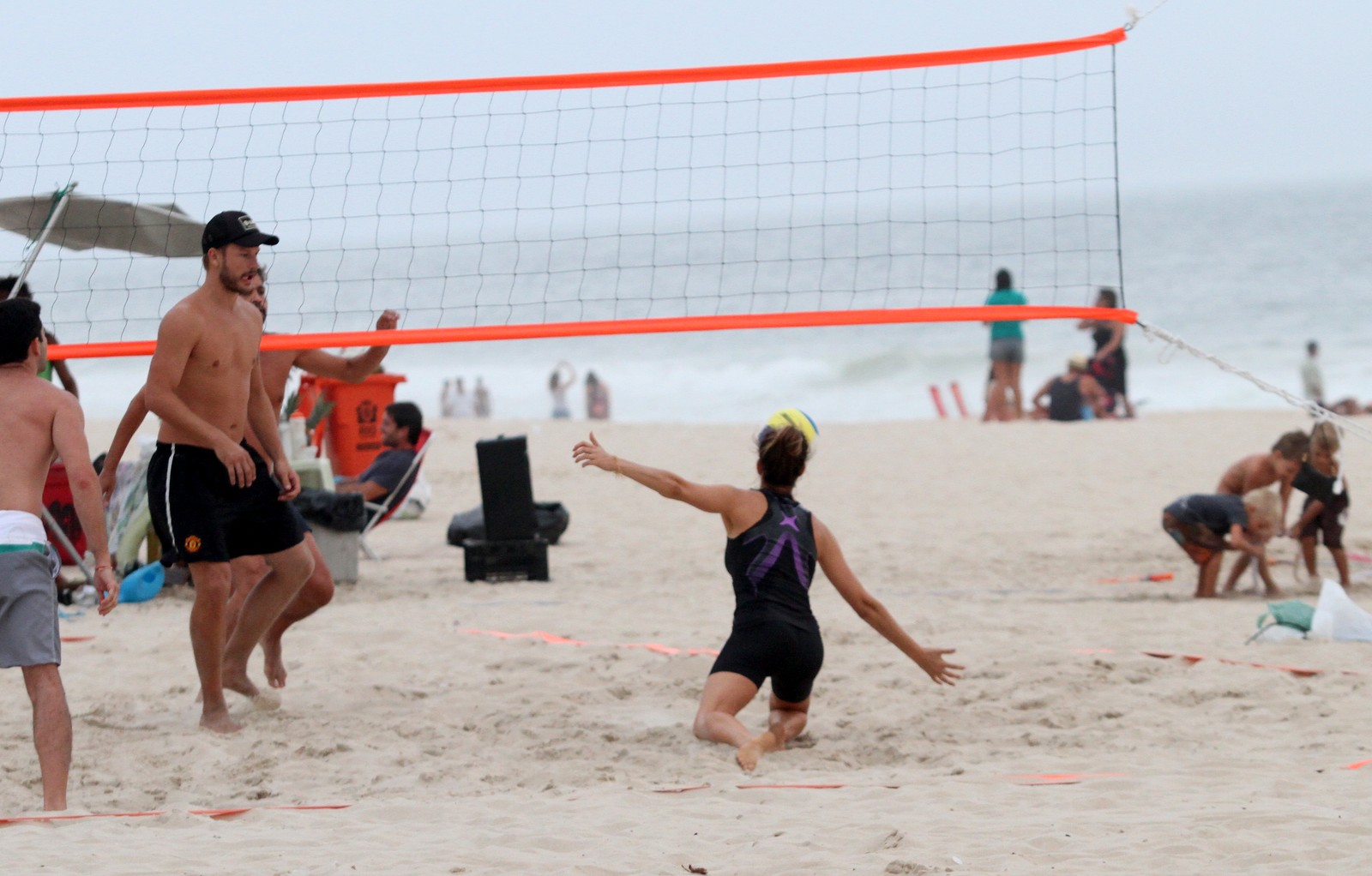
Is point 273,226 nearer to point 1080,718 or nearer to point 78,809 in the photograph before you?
point 78,809

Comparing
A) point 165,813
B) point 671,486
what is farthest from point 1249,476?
point 165,813

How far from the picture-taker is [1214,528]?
6473mm

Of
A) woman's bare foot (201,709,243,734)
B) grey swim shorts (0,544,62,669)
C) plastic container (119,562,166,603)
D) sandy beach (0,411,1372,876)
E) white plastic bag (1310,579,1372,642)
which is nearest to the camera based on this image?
sandy beach (0,411,1372,876)

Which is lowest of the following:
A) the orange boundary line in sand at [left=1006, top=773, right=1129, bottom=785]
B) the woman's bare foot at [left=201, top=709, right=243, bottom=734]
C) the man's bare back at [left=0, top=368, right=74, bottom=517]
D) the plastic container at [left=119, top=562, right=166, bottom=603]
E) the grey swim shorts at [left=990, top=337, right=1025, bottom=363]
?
the orange boundary line in sand at [left=1006, top=773, right=1129, bottom=785]

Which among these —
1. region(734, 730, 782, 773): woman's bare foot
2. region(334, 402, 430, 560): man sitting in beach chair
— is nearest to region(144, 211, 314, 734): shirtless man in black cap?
region(734, 730, 782, 773): woman's bare foot

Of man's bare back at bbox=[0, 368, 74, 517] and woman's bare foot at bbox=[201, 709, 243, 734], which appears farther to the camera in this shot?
woman's bare foot at bbox=[201, 709, 243, 734]

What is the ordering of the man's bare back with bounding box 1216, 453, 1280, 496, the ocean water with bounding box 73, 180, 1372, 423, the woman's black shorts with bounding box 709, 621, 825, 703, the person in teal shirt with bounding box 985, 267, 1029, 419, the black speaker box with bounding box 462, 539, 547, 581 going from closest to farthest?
the woman's black shorts with bounding box 709, 621, 825, 703 → the man's bare back with bounding box 1216, 453, 1280, 496 → the black speaker box with bounding box 462, 539, 547, 581 → the person in teal shirt with bounding box 985, 267, 1029, 419 → the ocean water with bounding box 73, 180, 1372, 423

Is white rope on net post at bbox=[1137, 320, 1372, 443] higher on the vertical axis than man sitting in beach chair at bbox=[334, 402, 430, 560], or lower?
higher

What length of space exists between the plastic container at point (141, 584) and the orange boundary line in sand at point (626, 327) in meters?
1.81

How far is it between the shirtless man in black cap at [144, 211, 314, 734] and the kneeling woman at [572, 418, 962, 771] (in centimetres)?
106

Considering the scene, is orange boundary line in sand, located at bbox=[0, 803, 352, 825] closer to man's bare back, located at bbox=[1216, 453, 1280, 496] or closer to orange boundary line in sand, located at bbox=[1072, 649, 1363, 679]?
orange boundary line in sand, located at bbox=[1072, 649, 1363, 679]

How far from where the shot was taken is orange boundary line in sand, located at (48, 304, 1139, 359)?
4.50 m

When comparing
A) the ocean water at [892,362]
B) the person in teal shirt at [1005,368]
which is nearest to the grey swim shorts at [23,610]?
the person in teal shirt at [1005,368]

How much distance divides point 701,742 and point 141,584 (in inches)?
129
